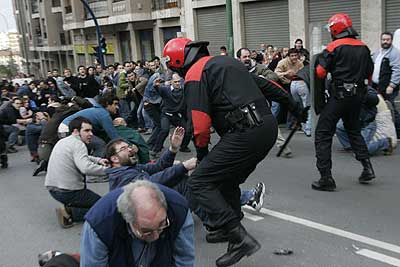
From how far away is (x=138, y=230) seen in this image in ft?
8.27

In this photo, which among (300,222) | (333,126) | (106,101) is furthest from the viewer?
(106,101)

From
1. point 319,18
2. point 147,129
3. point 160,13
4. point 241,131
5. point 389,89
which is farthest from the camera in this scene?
point 160,13

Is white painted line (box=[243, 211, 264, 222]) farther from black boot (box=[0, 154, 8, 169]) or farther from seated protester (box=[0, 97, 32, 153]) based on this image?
seated protester (box=[0, 97, 32, 153])

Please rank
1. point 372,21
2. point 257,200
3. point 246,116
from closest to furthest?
point 246,116 < point 257,200 < point 372,21

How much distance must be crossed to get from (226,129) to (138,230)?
6.42 feet

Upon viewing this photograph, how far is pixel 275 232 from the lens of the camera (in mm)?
5344

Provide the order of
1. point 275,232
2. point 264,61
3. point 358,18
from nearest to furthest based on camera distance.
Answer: point 275,232
point 264,61
point 358,18

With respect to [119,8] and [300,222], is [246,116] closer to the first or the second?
[300,222]

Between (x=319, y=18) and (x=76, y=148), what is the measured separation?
12.7m

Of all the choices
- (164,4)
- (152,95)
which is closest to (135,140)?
(152,95)

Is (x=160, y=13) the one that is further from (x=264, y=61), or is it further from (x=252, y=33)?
(x=264, y=61)

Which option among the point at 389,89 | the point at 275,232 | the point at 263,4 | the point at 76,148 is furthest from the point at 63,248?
the point at 263,4

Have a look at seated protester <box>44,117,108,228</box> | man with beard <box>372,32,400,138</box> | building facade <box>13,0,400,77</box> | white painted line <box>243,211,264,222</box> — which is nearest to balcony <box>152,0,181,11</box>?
building facade <box>13,0,400,77</box>

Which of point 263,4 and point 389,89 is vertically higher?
point 263,4
